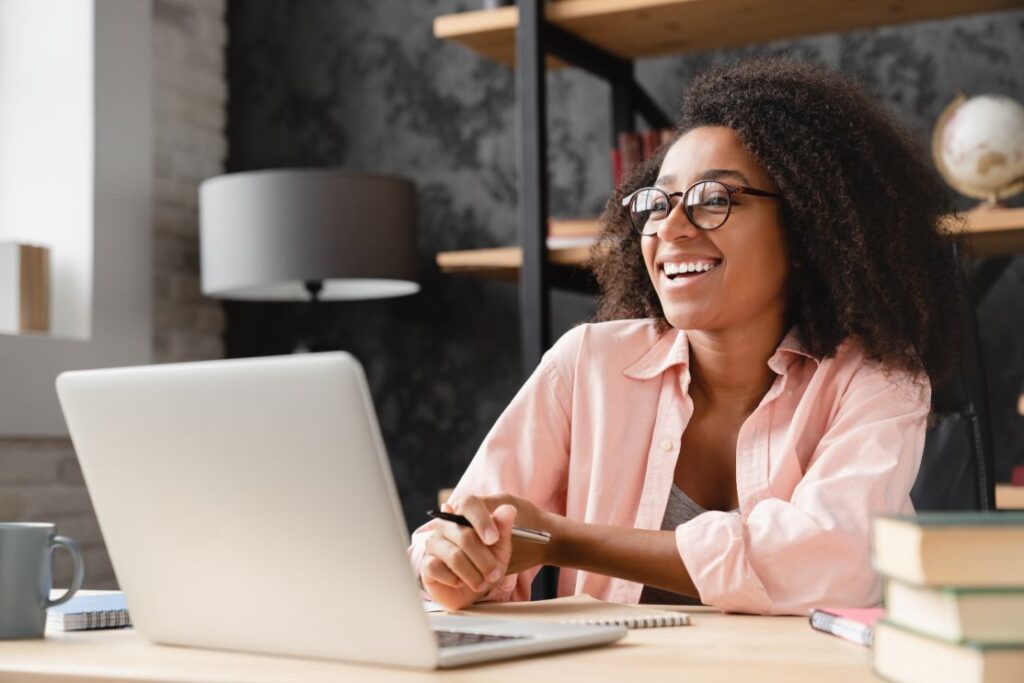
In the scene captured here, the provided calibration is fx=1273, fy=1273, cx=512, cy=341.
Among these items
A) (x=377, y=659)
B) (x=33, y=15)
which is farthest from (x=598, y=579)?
(x=33, y=15)

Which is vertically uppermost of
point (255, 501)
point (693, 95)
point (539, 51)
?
point (539, 51)

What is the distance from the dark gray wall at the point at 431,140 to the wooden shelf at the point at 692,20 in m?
0.14

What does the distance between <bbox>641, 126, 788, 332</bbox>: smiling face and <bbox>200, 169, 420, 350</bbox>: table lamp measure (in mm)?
1312

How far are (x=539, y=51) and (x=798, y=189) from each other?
110cm

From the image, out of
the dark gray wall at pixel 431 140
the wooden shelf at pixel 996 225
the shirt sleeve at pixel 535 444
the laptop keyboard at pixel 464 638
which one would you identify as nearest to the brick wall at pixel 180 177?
the dark gray wall at pixel 431 140

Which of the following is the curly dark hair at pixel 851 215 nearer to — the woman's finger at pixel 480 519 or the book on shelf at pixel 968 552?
the woman's finger at pixel 480 519

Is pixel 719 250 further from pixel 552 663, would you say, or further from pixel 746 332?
pixel 552 663

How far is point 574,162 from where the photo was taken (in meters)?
3.22

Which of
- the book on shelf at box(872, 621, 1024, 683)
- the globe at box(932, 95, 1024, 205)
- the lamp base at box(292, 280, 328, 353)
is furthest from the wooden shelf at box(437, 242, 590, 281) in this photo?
the book on shelf at box(872, 621, 1024, 683)

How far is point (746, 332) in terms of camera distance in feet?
5.68

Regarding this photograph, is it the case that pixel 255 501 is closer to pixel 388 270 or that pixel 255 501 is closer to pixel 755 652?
pixel 755 652

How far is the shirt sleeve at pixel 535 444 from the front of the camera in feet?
5.39

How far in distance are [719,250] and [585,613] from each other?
69 centimetres

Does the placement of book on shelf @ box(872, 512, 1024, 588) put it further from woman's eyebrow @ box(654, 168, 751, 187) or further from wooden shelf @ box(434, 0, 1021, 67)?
wooden shelf @ box(434, 0, 1021, 67)
